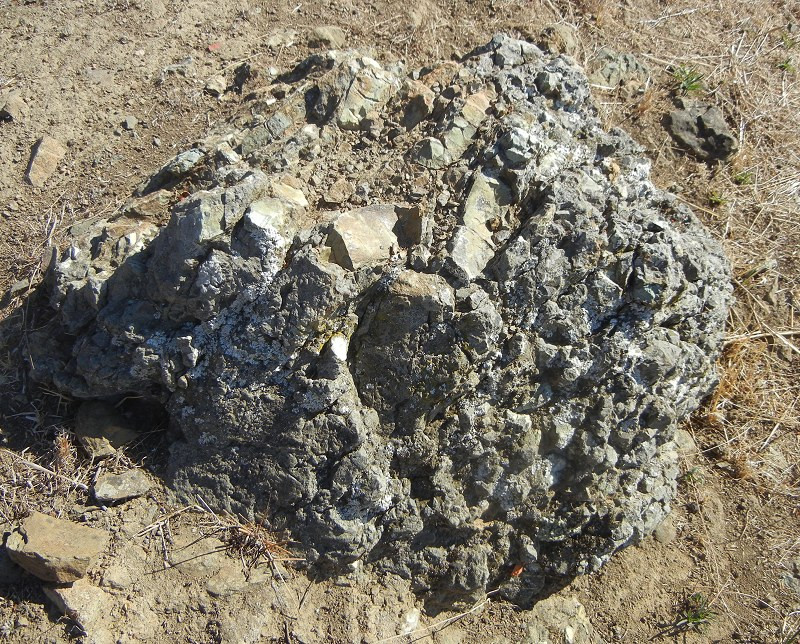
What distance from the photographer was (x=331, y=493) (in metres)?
2.76

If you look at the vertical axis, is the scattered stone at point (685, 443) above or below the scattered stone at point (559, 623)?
above

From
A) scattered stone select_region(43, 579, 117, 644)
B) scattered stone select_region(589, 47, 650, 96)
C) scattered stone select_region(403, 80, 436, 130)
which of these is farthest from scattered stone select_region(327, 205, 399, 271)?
scattered stone select_region(589, 47, 650, 96)

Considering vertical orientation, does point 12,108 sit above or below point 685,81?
below

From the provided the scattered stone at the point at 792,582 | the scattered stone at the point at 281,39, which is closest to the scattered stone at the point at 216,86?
the scattered stone at the point at 281,39

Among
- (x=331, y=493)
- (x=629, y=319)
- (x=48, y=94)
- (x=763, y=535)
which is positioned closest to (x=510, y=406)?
(x=629, y=319)

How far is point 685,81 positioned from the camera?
462 cm

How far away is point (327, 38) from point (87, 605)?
3572mm

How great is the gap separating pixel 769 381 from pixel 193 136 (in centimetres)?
370

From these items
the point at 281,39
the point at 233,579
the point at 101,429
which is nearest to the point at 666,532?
the point at 233,579

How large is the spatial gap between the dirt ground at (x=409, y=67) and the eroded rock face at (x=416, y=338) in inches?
9.0

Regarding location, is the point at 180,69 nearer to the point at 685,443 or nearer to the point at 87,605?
the point at 87,605

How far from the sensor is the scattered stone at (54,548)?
8.17 ft

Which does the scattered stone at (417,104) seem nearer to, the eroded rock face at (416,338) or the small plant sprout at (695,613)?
Result: the eroded rock face at (416,338)

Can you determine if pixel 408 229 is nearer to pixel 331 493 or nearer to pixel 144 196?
pixel 331 493
